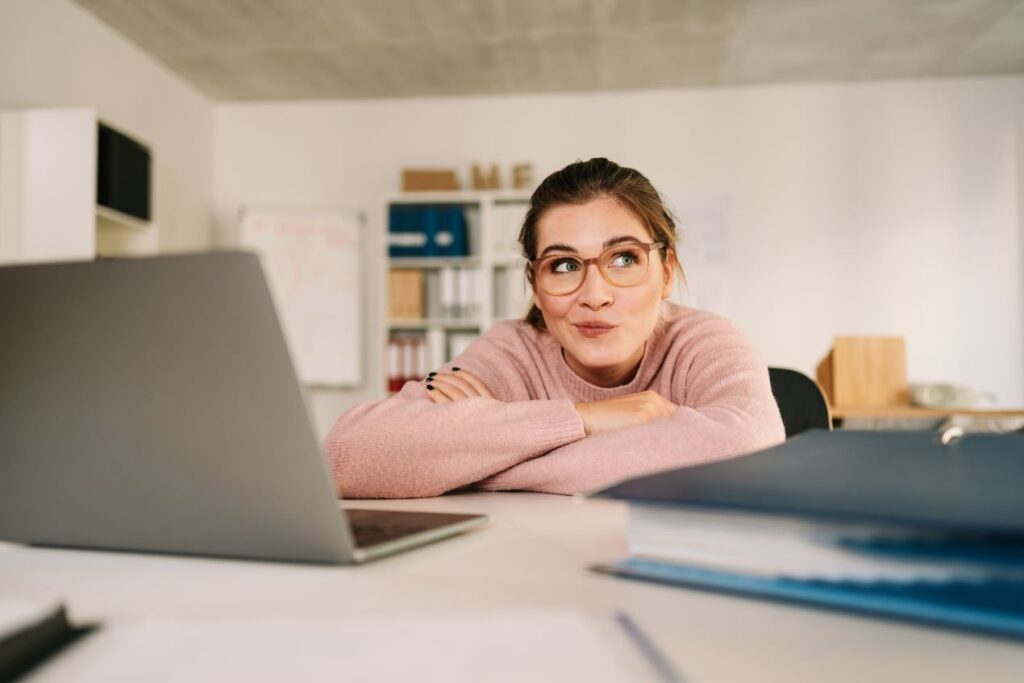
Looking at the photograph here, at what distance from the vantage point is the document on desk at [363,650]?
0.31 meters

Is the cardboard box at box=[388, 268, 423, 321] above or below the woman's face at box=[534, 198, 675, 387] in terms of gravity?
above

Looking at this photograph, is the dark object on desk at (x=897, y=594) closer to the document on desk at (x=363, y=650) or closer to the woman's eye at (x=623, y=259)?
the document on desk at (x=363, y=650)

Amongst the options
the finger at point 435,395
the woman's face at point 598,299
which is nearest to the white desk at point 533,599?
the finger at point 435,395

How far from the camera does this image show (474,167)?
189 inches

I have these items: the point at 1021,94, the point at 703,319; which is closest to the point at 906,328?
the point at 1021,94

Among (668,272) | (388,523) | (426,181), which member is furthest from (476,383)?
(426,181)

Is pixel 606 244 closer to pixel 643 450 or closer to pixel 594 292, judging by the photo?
pixel 594 292

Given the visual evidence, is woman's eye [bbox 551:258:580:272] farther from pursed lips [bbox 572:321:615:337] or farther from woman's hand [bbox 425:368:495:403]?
woman's hand [bbox 425:368:495:403]

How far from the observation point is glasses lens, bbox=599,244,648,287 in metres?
1.35

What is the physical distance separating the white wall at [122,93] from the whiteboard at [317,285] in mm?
442

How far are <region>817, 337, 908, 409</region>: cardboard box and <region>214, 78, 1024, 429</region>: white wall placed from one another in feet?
2.72

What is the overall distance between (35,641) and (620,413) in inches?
31.5

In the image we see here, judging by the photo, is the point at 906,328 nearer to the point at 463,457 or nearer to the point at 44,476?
the point at 463,457

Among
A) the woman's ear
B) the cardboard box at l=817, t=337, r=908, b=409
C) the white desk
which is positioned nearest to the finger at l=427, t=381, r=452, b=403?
the woman's ear
